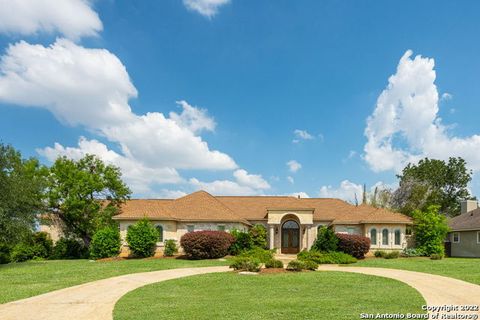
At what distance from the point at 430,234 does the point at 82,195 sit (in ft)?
93.4

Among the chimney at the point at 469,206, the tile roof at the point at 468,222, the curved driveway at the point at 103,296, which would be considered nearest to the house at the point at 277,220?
the tile roof at the point at 468,222

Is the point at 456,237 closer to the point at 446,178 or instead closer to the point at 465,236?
the point at 465,236

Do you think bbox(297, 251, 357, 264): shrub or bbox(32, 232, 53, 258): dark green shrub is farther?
bbox(32, 232, 53, 258): dark green shrub

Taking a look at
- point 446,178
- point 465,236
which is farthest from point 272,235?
point 446,178

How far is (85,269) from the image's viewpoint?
21.2 m

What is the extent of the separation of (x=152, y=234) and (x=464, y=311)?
22.1 metres

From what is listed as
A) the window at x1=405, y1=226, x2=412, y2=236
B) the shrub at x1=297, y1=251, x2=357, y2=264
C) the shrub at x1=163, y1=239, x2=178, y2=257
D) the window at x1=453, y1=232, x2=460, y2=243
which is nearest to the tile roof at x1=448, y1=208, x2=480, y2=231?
the window at x1=453, y1=232, x2=460, y2=243

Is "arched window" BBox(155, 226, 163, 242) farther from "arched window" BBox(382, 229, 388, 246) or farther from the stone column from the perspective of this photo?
"arched window" BBox(382, 229, 388, 246)

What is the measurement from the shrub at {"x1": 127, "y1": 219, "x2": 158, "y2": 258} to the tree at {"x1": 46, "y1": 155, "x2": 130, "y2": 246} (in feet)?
16.8

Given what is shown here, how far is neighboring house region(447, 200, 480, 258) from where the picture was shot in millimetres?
33138

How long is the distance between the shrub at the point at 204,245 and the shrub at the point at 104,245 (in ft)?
17.8

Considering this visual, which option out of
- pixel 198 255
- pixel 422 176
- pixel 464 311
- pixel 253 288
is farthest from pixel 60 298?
pixel 422 176

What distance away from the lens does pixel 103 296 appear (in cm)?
1323

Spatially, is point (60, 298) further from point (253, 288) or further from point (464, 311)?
point (464, 311)
